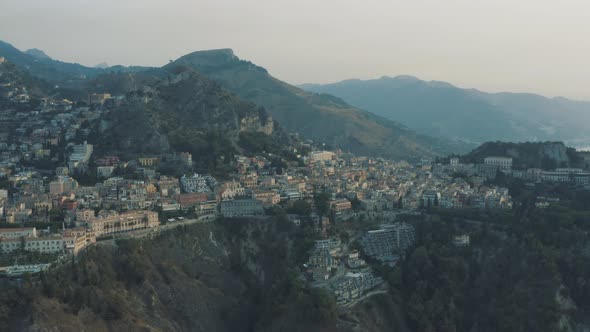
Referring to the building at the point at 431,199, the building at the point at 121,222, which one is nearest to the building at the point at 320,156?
the building at the point at 431,199

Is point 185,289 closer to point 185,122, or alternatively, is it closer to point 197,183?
point 197,183

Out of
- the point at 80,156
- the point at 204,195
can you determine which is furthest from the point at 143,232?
the point at 80,156

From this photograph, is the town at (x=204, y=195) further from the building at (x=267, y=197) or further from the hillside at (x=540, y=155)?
the hillside at (x=540, y=155)

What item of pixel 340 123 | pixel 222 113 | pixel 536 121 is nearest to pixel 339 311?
pixel 222 113

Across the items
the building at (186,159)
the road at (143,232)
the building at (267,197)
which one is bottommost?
the road at (143,232)

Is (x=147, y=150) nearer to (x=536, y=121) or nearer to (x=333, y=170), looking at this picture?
(x=333, y=170)

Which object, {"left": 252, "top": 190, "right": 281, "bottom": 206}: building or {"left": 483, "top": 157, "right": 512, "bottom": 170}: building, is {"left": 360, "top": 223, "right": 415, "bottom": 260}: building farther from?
{"left": 483, "top": 157, "right": 512, "bottom": 170}: building

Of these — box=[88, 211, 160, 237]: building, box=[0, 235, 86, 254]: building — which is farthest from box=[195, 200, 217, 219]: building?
box=[0, 235, 86, 254]: building
